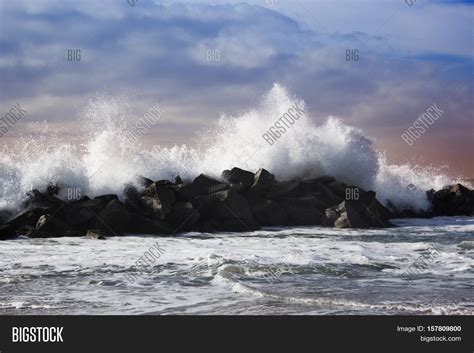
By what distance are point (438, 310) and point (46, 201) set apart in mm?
13244

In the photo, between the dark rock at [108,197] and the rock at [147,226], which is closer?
the rock at [147,226]

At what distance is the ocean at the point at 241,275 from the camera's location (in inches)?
312

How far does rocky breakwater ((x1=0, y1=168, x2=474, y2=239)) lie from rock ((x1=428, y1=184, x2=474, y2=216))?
6335mm

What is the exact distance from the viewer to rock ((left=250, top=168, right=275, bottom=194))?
2031 centimetres

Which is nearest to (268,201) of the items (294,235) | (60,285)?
(294,235)

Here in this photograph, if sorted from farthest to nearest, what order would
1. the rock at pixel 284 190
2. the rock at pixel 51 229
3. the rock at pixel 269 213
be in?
1. the rock at pixel 284 190
2. the rock at pixel 269 213
3. the rock at pixel 51 229

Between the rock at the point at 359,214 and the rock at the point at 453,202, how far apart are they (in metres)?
6.57

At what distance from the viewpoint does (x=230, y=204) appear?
18922mm

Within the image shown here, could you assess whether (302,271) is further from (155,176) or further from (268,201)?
(155,176)

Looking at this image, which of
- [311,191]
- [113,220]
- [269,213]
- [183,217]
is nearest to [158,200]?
[183,217]

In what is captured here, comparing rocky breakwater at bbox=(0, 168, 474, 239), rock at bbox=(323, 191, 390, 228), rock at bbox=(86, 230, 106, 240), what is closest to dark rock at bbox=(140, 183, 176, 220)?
rocky breakwater at bbox=(0, 168, 474, 239)

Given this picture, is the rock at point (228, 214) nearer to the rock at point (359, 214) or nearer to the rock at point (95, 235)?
the rock at point (359, 214)

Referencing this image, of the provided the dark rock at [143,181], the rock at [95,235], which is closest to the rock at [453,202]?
the dark rock at [143,181]

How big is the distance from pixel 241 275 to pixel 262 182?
1017cm
